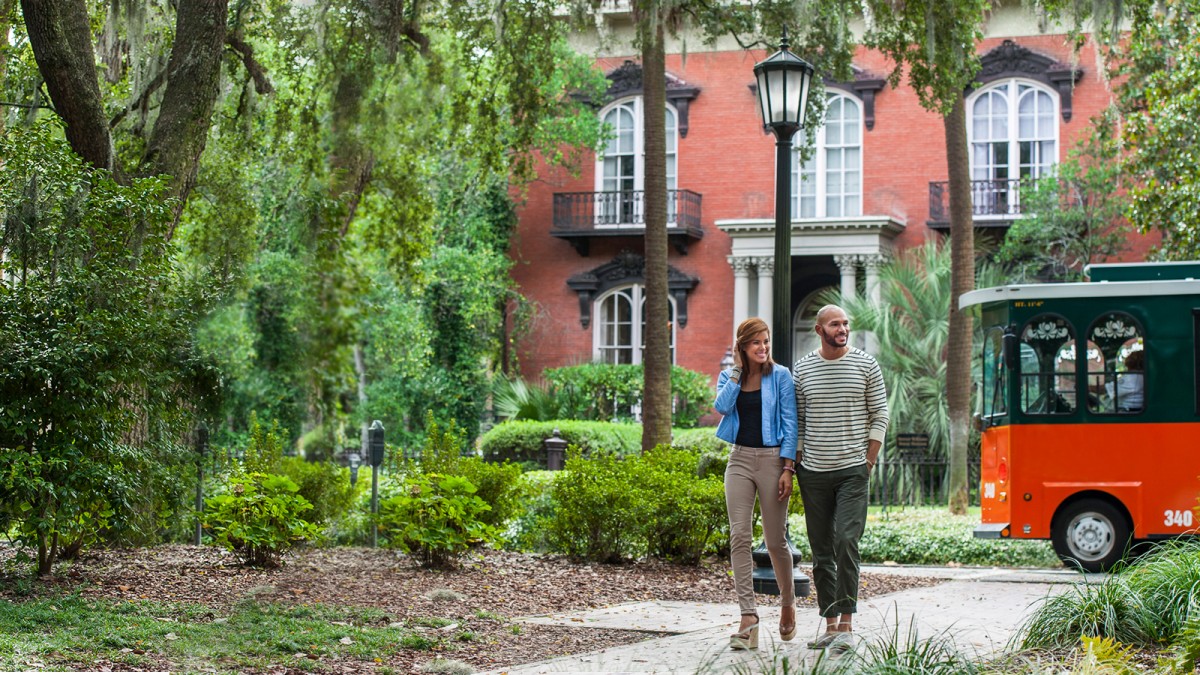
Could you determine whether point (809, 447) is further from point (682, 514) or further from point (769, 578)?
point (682, 514)

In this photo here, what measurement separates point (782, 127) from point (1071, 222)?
1789 centimetres

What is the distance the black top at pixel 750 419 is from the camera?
7484 mm

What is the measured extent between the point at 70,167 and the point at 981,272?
68.8 feet

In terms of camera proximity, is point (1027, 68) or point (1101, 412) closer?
point (1101, 412)

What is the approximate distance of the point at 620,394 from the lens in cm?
2875

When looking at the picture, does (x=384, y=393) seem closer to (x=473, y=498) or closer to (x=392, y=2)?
(x=392, y=2)

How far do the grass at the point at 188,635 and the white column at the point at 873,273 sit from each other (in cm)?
2065

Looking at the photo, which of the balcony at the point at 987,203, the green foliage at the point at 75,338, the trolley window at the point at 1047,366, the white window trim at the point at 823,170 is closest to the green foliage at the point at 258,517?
the green foliage at the point at 75,338

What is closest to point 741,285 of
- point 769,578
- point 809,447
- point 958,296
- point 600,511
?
point 958,296

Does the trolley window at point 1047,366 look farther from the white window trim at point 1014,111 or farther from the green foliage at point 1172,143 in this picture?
the white window trim at point 1014,111

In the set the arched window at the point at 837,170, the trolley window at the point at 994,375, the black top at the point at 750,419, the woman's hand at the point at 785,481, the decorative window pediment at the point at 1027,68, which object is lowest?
the woman's hand at the point at 785,481

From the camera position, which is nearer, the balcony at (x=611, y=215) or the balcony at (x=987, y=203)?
the balcony at (x=987, y=203)

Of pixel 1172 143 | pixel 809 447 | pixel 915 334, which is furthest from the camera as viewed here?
pixel 915 334

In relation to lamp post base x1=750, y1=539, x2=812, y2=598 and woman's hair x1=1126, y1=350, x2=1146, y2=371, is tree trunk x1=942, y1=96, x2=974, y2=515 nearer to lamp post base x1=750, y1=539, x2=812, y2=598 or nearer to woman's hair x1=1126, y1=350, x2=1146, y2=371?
woman's hair x1=1126, y1=350, x2=1146, y2=371
